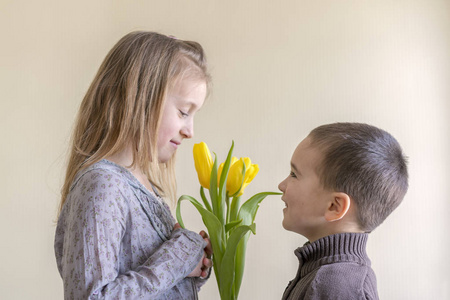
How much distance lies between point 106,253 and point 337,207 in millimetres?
427

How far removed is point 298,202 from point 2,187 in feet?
3.93

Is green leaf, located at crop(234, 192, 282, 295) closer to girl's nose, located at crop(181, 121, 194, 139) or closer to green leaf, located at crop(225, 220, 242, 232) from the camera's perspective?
green leaf, located at crop(225, 220, 242, 232)

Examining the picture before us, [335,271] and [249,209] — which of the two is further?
[249,209]

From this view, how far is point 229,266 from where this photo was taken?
982 mm

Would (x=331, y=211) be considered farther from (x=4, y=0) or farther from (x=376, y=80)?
(x=4, y=0)

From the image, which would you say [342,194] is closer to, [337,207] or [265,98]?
[337,207]

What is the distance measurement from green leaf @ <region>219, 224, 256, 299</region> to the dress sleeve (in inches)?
2.2

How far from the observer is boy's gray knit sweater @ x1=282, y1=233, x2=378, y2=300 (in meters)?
0.89

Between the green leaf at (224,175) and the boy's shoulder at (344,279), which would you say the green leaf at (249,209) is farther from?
the boy's shoulder at (344,279)

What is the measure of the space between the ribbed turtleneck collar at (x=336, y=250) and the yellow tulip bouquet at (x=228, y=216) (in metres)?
0.13

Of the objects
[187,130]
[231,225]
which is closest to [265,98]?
[187,130]

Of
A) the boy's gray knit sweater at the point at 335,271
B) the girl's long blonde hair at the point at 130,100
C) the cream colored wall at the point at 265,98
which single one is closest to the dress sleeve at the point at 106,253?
the girl's long blonde hair at the point at 130,100

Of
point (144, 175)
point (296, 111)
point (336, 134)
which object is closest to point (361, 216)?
point (336, 134)

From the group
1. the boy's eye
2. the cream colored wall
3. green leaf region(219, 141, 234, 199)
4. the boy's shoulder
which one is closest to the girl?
the boy's eye
